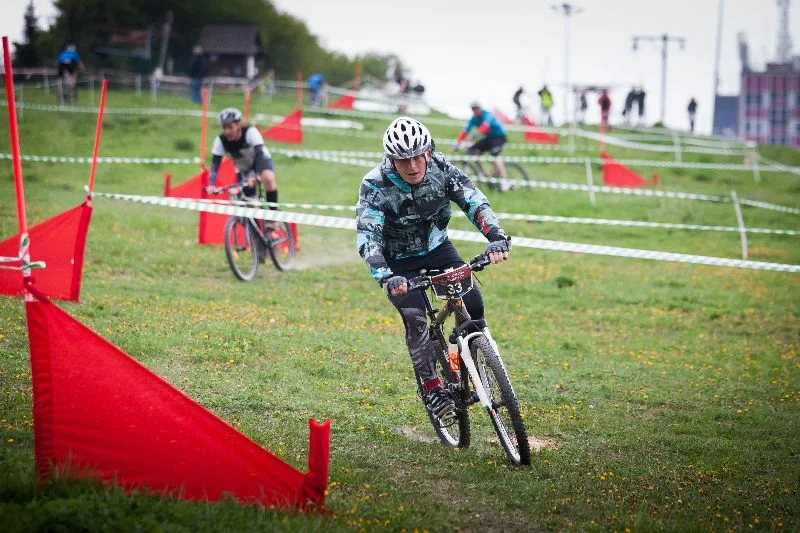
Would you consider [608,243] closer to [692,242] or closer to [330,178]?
[692,242]

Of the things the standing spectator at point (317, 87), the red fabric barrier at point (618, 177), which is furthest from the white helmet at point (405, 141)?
the standing spectator at point (317, 87)

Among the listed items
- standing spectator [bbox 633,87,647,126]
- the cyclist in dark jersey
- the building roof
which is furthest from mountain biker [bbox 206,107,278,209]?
the building roof

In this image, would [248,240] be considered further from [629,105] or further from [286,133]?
[629,105]

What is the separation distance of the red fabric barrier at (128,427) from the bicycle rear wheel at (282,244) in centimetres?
868

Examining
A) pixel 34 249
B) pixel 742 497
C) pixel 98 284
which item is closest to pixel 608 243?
pixel 98 284

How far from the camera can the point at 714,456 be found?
681 centimetres

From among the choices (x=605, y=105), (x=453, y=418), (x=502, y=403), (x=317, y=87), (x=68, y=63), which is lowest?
(x=453, y=418)

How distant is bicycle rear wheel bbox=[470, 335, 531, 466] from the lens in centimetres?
609

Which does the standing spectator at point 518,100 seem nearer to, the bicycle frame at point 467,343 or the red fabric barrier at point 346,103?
the red fabric barrier at point 346,103

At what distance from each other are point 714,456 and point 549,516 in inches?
76.5

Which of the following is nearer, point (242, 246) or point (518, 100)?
point (242, 246)

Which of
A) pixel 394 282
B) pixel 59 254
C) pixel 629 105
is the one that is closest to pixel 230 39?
pixel 629 105

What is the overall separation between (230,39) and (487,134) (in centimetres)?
4701

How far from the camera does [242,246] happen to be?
1310 cm
